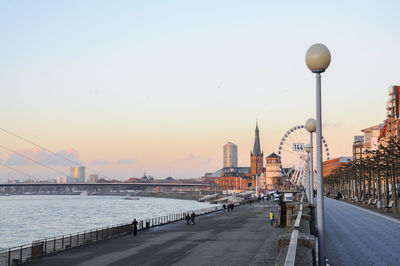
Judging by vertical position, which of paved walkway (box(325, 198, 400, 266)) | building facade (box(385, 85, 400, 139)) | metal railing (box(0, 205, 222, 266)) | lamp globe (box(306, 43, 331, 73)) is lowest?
metal railing (box(0, 205, 222, 266))

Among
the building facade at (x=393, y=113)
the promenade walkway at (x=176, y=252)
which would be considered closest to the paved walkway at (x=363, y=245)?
the promenade walkway at (x=176, y=252)

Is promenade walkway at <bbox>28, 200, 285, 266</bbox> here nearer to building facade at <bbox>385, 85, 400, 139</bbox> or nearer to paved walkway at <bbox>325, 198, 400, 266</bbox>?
paved walkway at <bbox>325, 198, 400, 266</bbox>

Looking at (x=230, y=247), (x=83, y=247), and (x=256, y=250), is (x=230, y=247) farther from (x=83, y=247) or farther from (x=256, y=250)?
(x=83, y=247)

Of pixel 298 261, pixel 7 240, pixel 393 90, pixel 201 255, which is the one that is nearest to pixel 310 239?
pixel 298 261

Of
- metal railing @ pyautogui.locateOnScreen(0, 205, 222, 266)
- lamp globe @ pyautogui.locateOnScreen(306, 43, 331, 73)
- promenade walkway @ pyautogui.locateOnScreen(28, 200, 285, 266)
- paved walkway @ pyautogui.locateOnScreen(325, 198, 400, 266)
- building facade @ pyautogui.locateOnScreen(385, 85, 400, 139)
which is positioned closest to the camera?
lamp globe @ pyautogui.locateOnScreen(306, 43, 331, 73)

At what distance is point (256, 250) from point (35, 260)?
611 inches

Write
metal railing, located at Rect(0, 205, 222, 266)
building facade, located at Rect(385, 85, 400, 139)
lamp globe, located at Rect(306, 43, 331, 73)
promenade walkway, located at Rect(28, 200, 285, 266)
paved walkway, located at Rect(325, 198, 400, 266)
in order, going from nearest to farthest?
1. lamp globe, located at Rect(306, 43, 331, 73)
2. paved walkway, located at Rect(325, 198, 400, 266)
3. promenade walkway, located at Rect(28, 200, 285, 266)
4. metal railing, located at Rect(0, 205, 222, 266)
5. building facade, located at Rect(385, 85, 400, 139)

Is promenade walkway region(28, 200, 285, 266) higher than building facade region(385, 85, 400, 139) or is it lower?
lower

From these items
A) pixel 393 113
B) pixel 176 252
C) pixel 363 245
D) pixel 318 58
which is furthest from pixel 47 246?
pixel 393 113

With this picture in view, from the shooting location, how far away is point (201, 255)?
1225 inches

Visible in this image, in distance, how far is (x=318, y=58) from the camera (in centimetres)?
1261

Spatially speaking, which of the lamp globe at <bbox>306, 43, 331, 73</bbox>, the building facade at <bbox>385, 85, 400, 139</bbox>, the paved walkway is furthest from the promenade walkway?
the building facade at <bbox>385, 85, 400, 139</bbox>

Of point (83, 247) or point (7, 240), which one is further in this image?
point (7, 240)

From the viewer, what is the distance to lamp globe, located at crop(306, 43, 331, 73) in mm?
12602
